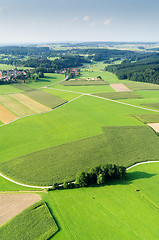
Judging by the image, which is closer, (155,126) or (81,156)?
(81,156)

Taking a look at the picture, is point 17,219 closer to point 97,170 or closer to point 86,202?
point 86,202

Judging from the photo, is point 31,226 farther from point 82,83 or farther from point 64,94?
point 82,83

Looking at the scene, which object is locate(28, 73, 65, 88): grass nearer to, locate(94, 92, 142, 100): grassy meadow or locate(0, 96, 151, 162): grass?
locate(94, 92, 142, 100): grassy meadow

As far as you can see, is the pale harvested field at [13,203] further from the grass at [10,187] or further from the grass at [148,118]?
the grass at [148,118]

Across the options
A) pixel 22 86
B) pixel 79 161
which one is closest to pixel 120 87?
pixel 22 86

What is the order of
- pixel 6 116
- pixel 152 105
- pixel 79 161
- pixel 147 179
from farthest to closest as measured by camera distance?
pixel 152 105 → pixel 6 116 → pixel 79 161 → pixel 147 179

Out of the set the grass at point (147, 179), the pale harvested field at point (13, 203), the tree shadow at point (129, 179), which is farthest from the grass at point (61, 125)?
the grass at point (147, 179)

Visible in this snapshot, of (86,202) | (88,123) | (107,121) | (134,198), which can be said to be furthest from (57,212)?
(107,121)
